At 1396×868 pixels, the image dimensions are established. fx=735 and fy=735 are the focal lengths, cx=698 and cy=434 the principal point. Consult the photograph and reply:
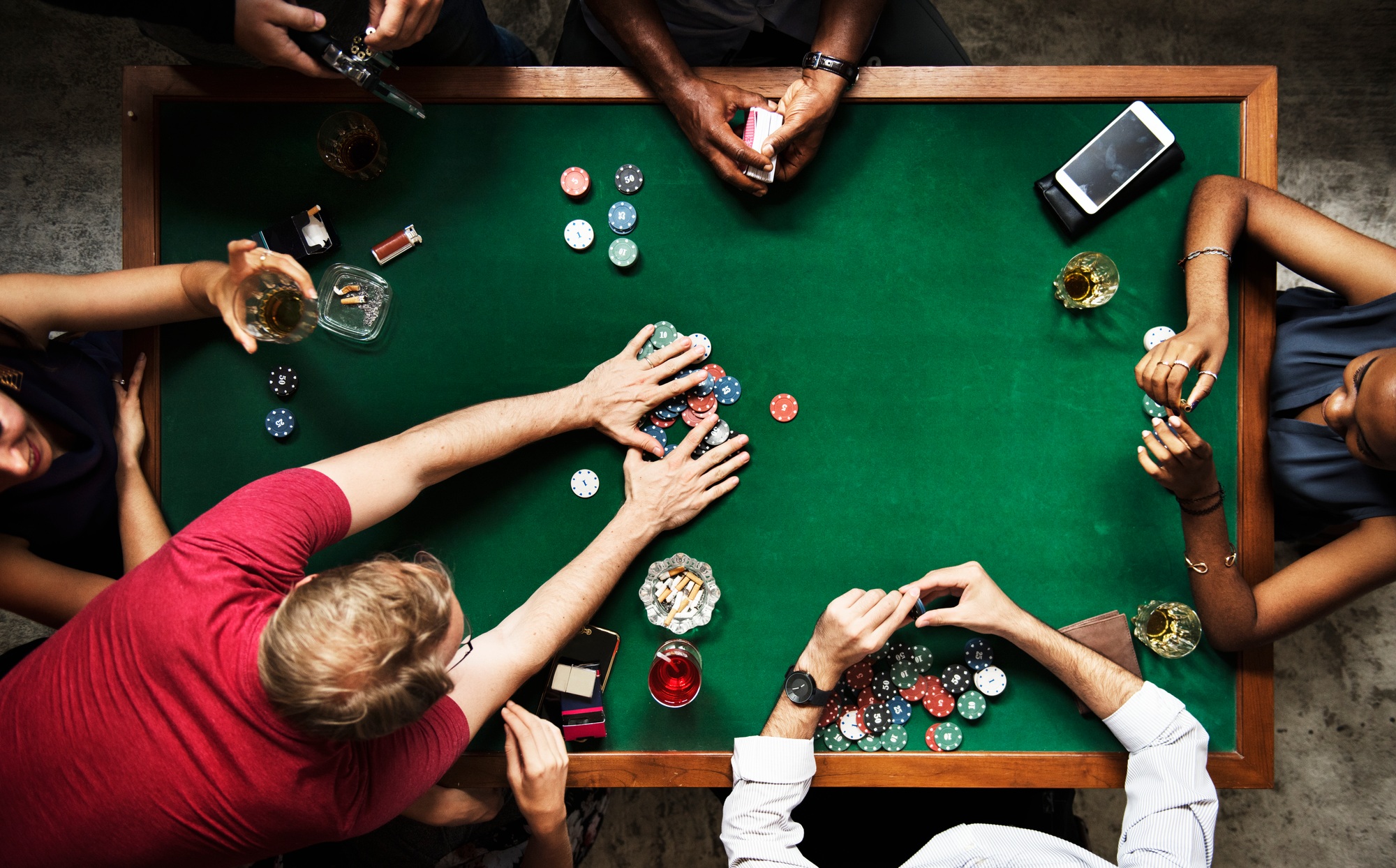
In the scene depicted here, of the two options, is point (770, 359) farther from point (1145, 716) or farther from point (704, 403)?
point (1145, 716)

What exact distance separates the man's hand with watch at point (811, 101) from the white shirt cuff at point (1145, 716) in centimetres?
162

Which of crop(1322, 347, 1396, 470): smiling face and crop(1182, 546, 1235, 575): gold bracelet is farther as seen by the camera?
crop(1182, 546, 1235, 575): gold bracelet

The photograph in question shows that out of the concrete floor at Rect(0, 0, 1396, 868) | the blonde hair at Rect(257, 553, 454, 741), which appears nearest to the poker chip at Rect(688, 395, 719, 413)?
the blonde hair at Rect(257, 553, 454, 741)

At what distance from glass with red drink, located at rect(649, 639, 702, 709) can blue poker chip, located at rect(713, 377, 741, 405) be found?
0.65 meters

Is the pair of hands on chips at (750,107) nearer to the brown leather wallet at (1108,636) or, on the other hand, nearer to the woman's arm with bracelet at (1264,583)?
the woman's arm with bracelet at (1264,583)

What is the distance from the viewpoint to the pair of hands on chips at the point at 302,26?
1.69 m

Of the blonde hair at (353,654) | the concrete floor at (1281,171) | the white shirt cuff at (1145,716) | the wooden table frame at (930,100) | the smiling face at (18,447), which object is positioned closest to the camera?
the blonde hair at (353,654)

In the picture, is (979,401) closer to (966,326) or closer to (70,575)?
(966,326)

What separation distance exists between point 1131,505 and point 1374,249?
0.87m

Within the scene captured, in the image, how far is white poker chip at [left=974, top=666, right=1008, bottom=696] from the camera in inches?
74.9

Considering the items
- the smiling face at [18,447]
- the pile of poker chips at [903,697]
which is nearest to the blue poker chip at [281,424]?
the smiling face at [18,447]

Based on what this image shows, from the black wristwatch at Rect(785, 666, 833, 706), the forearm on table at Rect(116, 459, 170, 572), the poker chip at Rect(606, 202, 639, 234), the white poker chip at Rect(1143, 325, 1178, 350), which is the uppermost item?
the poker chip at Rect(606, 202, 639, 234)

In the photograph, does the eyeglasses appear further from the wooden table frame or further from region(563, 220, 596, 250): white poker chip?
region(563, 220, 596, 250): white poker chip

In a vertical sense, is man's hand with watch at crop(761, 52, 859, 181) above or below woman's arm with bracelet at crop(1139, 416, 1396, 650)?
above
